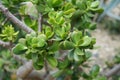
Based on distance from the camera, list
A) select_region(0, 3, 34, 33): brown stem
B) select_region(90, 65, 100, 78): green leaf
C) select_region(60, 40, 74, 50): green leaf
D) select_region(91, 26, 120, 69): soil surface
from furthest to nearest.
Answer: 1. select_region(91, 26, 120, 69): soil surface
2. select_region(90, 65, 100, 78): green leaf
3. select_region(0, 3, 34, 33): brown stem
4. select_region(60, 40, 74, 50): green leaf

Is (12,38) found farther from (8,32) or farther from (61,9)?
(61,9)

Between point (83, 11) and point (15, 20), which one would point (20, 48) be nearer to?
point (15, 20)

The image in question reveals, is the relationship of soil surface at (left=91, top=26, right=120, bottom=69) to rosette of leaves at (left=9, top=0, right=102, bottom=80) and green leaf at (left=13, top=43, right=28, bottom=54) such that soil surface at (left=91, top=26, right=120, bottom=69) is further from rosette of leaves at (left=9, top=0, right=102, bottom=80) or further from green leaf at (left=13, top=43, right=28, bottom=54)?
green leaf at (left=13, top=43, right=28, bottom=54)

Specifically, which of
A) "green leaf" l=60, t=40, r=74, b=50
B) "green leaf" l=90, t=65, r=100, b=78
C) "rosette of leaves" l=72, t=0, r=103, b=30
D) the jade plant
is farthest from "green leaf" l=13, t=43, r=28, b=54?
"green leaf" l=90, t=65, r=100, b=78

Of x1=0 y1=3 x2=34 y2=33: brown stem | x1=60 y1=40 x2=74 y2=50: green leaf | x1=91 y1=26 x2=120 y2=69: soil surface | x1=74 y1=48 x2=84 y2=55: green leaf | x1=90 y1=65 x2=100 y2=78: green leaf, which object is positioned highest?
x1=0 y1=3 x2=34 y2=33: brown stem

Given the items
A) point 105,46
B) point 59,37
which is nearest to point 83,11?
point 59,37

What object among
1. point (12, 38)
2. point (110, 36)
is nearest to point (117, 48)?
point (110, 36)

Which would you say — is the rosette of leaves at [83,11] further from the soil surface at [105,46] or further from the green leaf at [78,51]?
the soil surface at [105,46]

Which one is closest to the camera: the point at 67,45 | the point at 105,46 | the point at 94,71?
the point at 67,45
